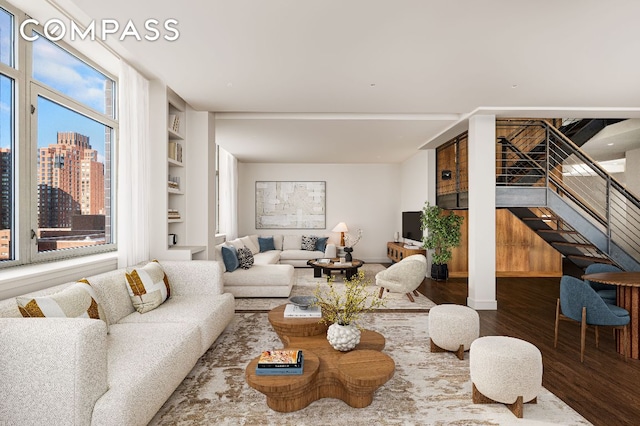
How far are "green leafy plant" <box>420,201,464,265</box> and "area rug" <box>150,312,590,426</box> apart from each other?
370cm

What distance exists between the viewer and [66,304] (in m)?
2.19

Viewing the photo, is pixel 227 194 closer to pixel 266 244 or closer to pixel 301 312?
pixel 266 244

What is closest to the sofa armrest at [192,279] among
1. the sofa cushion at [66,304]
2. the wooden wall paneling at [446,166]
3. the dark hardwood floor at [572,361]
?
the sofa cushion at [66,304]

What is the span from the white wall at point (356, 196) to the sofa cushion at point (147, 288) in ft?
19.2

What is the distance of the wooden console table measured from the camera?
726 cm

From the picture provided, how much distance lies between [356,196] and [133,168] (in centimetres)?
627

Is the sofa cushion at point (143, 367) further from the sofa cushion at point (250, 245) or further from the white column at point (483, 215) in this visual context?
the sofa cushion at point (250, 245)

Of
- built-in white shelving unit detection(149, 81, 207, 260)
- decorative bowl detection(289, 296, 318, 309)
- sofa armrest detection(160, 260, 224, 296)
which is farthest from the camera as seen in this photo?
built-in white shelving unit detection(149, 81, 207, 260)

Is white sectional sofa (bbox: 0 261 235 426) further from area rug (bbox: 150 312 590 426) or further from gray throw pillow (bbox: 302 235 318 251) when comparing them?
gray throw pillow (bbox: 302 235 318 251)

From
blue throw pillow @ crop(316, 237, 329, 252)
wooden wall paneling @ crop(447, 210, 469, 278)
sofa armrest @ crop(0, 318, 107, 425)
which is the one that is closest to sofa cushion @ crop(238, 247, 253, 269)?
blue throw pillow @ crop(316, 237, 329, 252)

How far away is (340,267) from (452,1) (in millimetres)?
4678

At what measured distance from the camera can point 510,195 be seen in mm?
5039

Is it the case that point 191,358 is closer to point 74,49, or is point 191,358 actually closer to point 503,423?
point 503,423

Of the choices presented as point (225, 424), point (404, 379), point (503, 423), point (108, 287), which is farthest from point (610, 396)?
point (108, 287)
